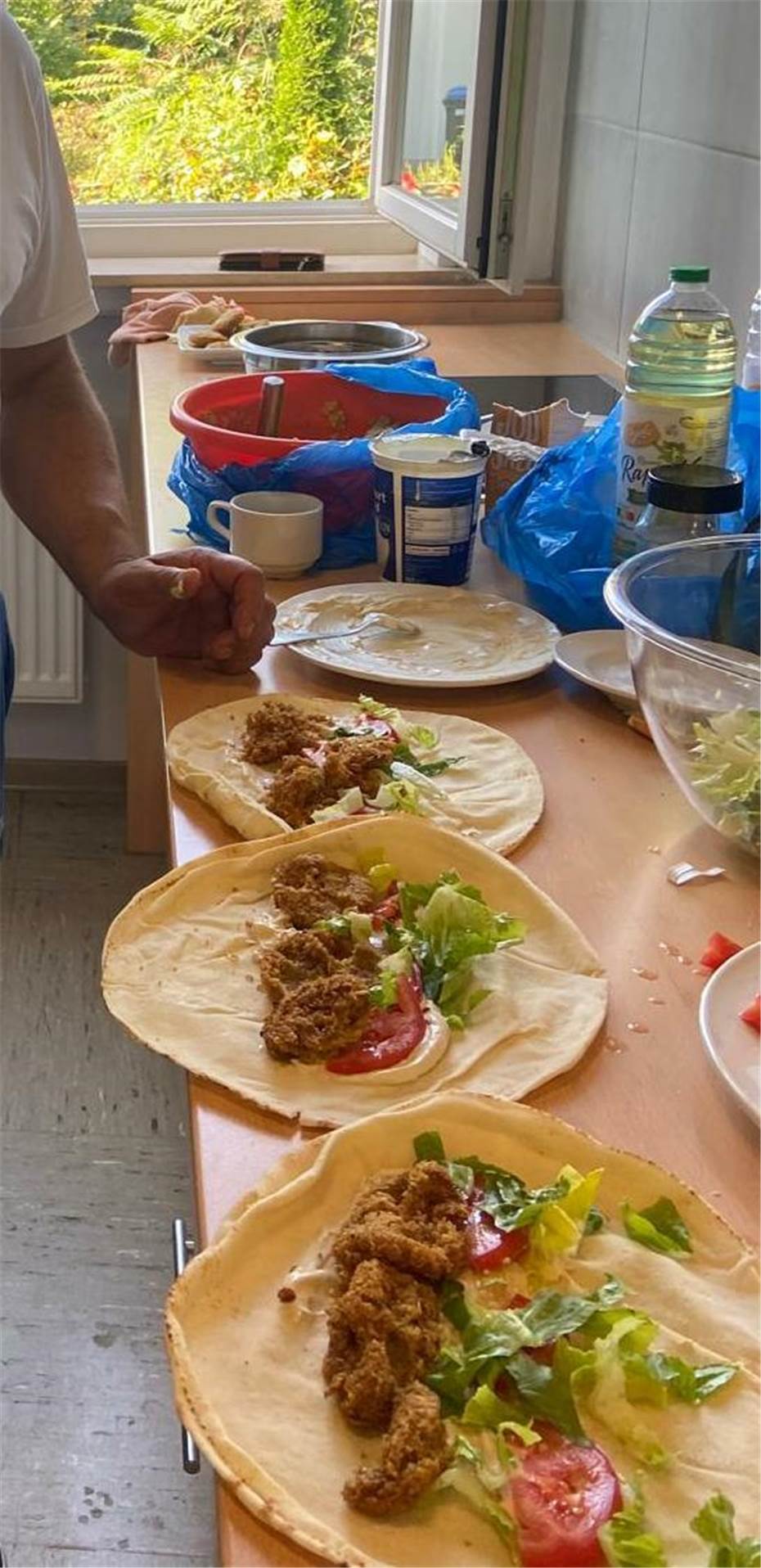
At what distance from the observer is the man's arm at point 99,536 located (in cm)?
139

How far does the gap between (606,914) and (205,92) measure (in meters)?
2.44

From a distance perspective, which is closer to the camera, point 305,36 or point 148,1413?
point 148,1413

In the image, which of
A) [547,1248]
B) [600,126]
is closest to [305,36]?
[600,126]

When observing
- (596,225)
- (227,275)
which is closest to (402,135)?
(227,275)

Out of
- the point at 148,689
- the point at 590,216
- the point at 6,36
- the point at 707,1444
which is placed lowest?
the point at 148,689

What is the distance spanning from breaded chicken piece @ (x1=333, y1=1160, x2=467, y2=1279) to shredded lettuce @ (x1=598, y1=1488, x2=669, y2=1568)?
0.48 ft

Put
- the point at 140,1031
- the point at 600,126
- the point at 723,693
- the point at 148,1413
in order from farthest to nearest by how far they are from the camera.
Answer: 1. the point at 600,126
2. the point at 148,1413
3. the point at 723,693
4. the point at 140,1031

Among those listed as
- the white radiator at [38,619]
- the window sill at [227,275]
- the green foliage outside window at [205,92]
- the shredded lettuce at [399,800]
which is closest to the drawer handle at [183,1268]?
the shredded lettuce at [399,800]

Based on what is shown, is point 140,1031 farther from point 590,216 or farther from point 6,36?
point 590,216

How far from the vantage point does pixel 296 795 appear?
45.8 inches

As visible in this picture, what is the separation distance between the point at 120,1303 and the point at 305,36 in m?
2.35

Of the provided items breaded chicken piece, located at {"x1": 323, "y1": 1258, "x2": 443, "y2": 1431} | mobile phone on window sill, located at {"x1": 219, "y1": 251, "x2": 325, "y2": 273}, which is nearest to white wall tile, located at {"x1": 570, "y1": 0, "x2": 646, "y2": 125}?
mobile phone on window sill, located at {"x1": 219, "y1": 251, "x2": 325, "y2": 273}

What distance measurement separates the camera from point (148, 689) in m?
2.79

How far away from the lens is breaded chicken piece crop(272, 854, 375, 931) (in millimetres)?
1025
